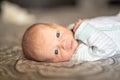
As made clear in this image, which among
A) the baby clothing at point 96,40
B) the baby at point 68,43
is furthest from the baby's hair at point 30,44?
the baby clothing at point 96,40

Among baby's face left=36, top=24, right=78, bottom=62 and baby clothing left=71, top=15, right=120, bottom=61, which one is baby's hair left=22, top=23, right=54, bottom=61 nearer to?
baby's face left=36, top=24, right=78, bottom=62

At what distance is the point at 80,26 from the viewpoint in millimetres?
1354

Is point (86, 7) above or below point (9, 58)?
above

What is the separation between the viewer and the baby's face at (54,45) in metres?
1.26

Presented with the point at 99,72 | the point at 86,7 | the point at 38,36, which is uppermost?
the point at 86,7

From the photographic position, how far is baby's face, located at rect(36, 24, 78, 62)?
1259mm

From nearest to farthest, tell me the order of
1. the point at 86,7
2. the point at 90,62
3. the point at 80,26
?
1. the point at 90,62
2. the point at 80,26
3. the point at 86,7

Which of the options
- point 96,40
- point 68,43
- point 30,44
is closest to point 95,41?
point 96,40

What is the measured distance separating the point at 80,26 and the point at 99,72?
34 centimetres

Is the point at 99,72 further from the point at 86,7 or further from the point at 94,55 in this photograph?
the point at 86,7

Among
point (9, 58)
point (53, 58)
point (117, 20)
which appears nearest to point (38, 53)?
point (53, 58)

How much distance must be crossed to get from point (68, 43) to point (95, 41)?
12cm

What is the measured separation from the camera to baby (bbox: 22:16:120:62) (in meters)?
1.26

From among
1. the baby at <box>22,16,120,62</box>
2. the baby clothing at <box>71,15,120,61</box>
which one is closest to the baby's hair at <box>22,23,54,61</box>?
the baby at <box>22,16,120,62</box>
